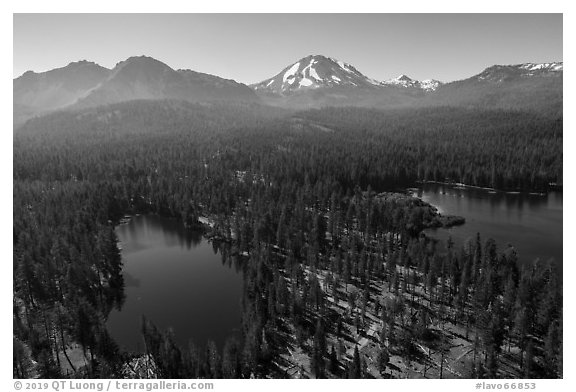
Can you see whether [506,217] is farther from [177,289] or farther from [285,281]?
[177,289]

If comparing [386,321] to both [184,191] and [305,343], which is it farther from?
[184,191]

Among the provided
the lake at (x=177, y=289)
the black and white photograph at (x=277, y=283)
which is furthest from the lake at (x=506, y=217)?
the lake at (x=177, y=289)

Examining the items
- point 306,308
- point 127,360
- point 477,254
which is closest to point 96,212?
point 127,360

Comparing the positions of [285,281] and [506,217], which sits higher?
[506,217]

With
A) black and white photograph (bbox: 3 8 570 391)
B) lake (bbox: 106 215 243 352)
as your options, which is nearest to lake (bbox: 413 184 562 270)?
black and white photograph (bbox: 3 8 570 391)

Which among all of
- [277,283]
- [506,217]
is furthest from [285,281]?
[506,217]

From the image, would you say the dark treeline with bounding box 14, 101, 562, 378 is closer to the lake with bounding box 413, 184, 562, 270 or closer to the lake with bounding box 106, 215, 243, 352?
the lake with bounding box 106, 215, 243, 352

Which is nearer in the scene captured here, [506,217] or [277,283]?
[277,283]
